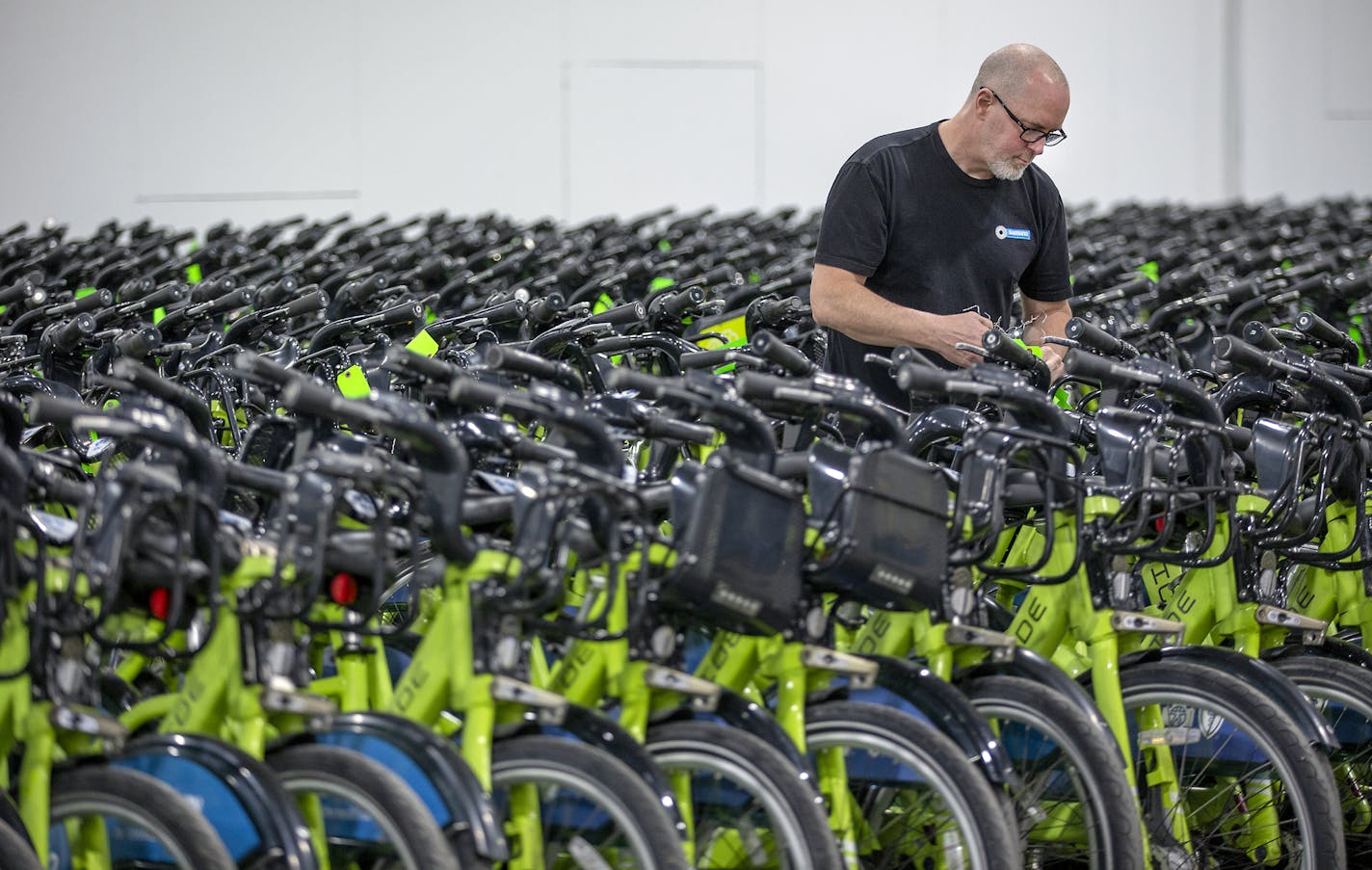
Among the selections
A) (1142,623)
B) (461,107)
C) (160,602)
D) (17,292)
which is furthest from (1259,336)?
(461,107)

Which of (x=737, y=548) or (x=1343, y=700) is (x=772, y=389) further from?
(x=1343, y=700)

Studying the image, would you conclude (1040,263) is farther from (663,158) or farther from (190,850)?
(663,158)

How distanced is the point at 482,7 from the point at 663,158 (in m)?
1.91

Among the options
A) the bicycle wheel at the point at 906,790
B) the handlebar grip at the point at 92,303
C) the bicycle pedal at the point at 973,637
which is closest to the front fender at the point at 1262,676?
the bicycle pedal at the point at 973,637

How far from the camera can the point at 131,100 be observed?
526 inches

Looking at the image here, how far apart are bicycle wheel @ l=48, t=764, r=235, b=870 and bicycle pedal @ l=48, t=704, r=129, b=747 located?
0.15 feet

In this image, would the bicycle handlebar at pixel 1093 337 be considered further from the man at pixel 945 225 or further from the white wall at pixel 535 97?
the white wall at pixel 535 97

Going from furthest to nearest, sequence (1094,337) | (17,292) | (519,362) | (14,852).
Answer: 1. (17,292)
2. (1094,337)
3. (519,362)
4. (14,852)

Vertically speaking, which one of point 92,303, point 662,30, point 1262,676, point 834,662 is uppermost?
point 662,30

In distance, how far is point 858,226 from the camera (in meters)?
4.20

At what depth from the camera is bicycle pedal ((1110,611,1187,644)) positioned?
318 cm

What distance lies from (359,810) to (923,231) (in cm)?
223

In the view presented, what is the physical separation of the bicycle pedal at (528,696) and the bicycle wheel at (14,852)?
0.64 metres

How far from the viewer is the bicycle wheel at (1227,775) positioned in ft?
10.1
